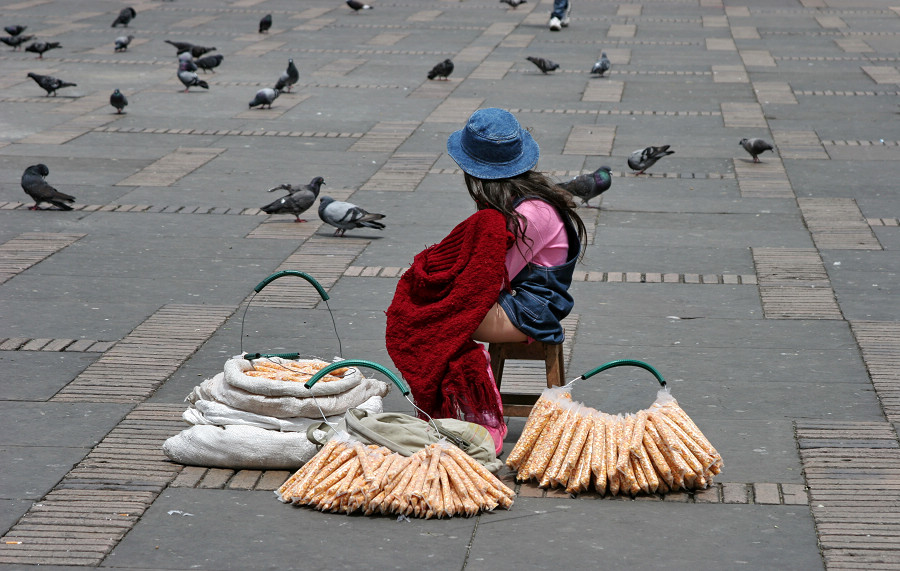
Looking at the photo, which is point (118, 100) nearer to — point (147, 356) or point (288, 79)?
→ point (288, 79)

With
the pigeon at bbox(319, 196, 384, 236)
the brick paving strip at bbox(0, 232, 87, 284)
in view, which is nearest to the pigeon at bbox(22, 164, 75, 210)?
the brick paving strip at bbox(0, 232, 87, 284)

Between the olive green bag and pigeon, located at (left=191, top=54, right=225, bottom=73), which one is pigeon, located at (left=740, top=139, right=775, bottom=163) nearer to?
the olive green bag

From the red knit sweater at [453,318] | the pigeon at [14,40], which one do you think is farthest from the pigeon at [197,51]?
the red knit sweater at [453,318]

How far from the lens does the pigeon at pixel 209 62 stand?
55.5ft

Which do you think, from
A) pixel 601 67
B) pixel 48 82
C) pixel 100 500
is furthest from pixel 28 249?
pixel 601 67

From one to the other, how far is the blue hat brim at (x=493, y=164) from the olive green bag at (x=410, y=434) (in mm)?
1038

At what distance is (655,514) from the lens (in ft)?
14.3

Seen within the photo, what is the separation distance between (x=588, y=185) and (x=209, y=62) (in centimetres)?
901

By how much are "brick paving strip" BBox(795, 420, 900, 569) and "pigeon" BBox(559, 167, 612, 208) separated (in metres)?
4.61

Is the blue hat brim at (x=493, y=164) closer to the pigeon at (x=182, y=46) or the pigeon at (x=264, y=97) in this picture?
the pigeon at (x=264, y=97)

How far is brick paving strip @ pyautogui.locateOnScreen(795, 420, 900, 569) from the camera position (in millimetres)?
4059

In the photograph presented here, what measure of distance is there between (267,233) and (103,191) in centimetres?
215

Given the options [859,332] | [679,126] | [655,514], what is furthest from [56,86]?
[655,514]

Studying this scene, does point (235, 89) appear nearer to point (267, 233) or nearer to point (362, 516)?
point (267, 233)
